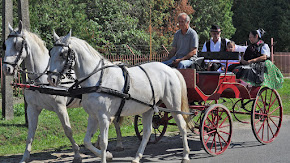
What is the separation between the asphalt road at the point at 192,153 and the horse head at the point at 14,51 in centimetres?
169

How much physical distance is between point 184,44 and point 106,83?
252 centimetres

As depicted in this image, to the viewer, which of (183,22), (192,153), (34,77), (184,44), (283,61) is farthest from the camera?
(283,61)

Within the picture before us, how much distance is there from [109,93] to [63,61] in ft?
2.72

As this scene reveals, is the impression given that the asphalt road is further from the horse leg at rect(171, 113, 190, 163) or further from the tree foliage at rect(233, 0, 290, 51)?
the tree foliage at rect(233, 0, 290, 51)

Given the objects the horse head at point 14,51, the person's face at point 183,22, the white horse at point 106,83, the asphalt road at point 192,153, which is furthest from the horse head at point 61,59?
the person's face at point 183,22

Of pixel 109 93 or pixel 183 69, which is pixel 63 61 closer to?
pixel 109 93

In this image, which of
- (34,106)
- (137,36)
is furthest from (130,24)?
(34,106)

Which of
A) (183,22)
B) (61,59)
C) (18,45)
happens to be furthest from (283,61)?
(61,59)

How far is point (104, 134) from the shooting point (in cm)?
604

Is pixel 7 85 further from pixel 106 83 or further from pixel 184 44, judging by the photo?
pixel 106 83

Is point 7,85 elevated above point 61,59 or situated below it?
below

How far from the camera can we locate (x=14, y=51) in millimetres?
6836

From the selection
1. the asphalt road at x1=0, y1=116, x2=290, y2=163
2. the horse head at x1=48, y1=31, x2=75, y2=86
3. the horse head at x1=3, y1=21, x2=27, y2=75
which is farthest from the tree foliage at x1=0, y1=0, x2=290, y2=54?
the horse head at x1=48, y1=31, x2=75, y2=86

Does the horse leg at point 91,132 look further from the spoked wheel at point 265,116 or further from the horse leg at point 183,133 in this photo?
the spoked wheel at point 265,116
